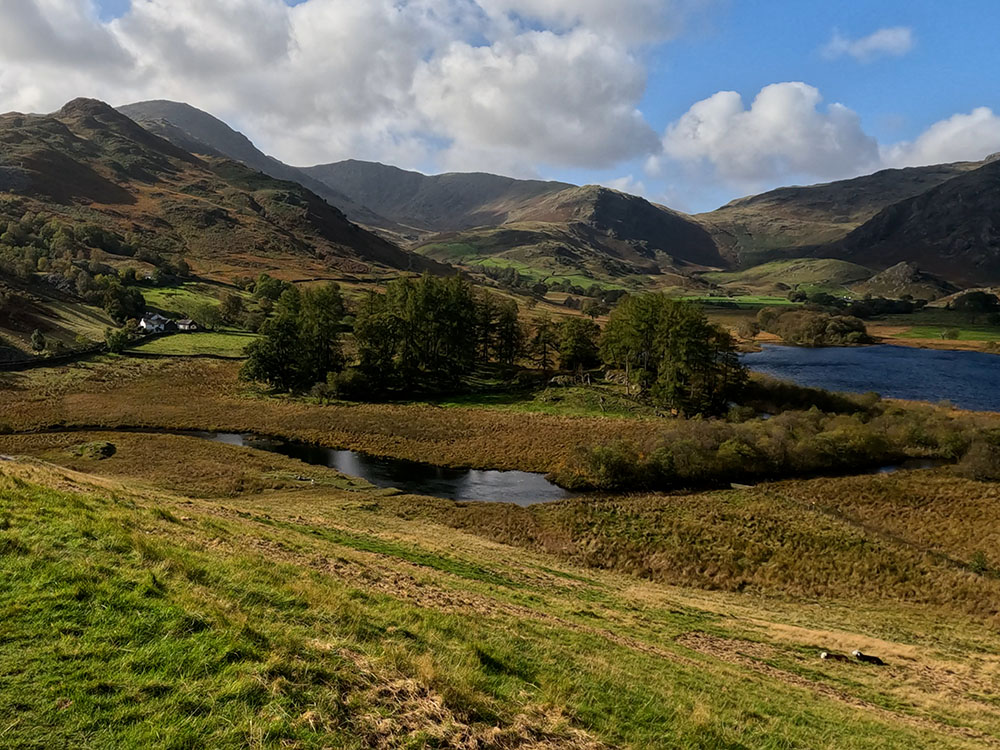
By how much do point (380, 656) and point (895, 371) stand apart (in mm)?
141797

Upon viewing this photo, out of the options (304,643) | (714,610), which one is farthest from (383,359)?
(304,643)

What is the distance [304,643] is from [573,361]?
9393cm

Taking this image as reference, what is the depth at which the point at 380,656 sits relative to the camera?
1118cm

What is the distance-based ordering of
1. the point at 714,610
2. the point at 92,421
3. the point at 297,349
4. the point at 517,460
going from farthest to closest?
the point at 297,349 → the point at 92,421 → the point at 517,460 → the point at 714,610

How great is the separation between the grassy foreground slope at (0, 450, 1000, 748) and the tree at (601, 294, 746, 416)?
50151 mm

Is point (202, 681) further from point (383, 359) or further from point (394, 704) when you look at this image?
point (383, 359)

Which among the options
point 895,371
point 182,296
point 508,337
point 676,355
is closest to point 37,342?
point 182,296

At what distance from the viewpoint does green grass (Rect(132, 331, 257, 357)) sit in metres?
103

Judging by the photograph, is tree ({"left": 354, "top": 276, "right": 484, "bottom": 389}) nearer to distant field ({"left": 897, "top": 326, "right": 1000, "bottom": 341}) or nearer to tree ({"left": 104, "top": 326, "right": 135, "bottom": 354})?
tree ({"left": 104, "top": 326, "right": 135, "bottom": 354})

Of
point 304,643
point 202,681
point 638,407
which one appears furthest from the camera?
point 638,407

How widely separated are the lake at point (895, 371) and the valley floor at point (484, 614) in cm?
5735

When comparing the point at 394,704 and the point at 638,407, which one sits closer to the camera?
the point at 394,704

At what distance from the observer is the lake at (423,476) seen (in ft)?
165

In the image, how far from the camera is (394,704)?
955 centimetres
